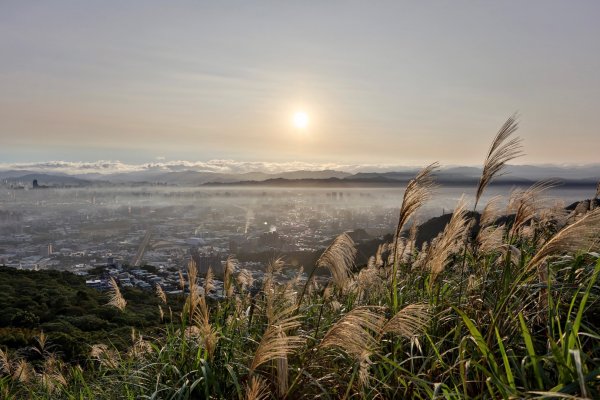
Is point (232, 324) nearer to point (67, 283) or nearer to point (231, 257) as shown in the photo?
point (231, 257)

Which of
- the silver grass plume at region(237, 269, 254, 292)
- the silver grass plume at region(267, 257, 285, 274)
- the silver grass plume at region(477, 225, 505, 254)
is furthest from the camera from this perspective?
the silver grass plume at region(237, 269, 254, 292)

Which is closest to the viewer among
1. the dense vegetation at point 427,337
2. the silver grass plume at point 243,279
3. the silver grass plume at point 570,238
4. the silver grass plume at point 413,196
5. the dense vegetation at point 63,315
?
the silver grass plume at point 570,238

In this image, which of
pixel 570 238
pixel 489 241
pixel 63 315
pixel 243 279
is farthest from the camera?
pixel 63 315

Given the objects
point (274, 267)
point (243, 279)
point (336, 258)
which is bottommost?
point (243, 279)

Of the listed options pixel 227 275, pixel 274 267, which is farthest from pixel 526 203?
pixel 227 275

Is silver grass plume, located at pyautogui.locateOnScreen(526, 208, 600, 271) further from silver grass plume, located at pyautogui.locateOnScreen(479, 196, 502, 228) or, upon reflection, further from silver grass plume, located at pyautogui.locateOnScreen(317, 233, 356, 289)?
silver grass plume, located at pyautogui.locateOnScreen(479, 196, 502, 228)

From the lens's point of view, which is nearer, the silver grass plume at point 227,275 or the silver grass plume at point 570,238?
the silver grass plume at point 570,238

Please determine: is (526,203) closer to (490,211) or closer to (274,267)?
(490,211)

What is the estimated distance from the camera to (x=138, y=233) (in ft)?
403

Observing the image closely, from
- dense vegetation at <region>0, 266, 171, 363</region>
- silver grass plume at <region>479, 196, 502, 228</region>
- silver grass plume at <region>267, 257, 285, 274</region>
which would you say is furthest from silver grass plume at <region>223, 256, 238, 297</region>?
dense vegetation at <region>0, 266, 171, 363</region>

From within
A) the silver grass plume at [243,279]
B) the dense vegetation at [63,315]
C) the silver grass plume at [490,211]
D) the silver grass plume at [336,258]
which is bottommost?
the dense vegetation at [63,315]

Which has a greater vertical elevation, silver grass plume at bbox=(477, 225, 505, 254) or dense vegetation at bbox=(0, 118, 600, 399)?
silver grass plume at bbox=(477, 225, 505, 254)

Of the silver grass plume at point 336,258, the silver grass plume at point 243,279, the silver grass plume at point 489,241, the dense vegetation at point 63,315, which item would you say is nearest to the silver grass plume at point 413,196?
the silver grass plume at point 336,258

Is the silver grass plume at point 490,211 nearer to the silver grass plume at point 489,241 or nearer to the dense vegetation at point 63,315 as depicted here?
the silver grass plume at point 489,241
